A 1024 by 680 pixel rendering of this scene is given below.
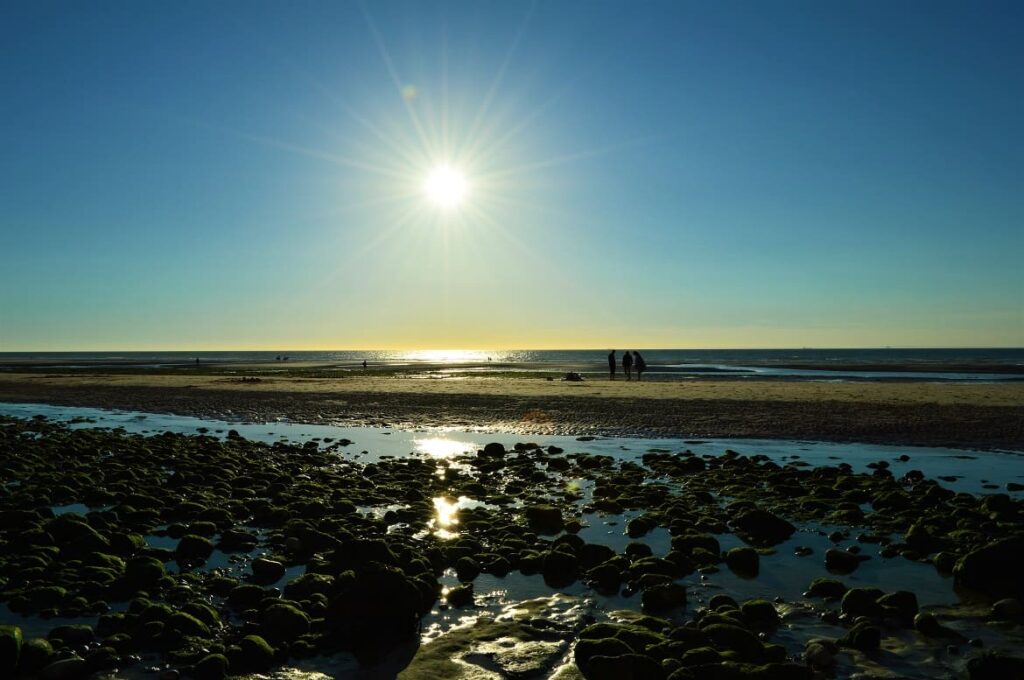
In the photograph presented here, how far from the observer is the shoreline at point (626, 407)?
28.8m

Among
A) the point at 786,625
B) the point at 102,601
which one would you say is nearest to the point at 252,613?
the point at 102,601

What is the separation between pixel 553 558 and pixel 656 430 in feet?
63.1

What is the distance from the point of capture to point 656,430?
29.3 m

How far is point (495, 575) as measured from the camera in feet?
36.2

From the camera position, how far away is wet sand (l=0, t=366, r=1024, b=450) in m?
29.0

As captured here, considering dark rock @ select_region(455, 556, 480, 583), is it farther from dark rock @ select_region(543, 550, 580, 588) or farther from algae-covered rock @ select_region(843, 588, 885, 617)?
algae-covered rock @ select_region(843, 588, 885, 617)

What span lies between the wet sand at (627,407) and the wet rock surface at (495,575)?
10805 millimetres


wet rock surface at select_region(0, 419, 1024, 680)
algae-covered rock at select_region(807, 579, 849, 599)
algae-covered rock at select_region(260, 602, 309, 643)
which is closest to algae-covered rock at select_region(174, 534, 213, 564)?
wet rock surface at select_region(0, 419, 1024, 680)

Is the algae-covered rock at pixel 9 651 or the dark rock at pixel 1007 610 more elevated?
the algae-covered rock at pixel 9 651

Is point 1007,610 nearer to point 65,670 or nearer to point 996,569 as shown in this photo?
point 996,569

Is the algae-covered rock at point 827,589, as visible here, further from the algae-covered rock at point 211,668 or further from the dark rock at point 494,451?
the dark rock at point 494,451

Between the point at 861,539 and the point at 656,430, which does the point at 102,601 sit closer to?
the point at 861,539

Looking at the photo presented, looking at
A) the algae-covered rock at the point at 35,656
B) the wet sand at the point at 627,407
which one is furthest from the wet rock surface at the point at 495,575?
the wet sand at the point at 627,407

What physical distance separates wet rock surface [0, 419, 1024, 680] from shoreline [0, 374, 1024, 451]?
35.5 feet
